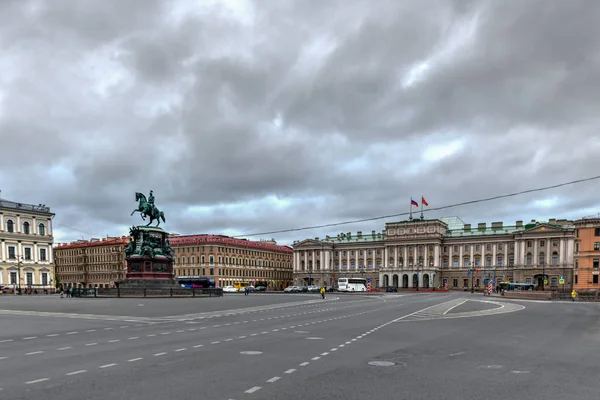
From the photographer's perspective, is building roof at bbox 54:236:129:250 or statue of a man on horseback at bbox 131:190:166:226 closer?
statue of a man on horseback at bbox 131:190:166:226

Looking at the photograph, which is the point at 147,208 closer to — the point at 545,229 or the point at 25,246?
the point at 25,246

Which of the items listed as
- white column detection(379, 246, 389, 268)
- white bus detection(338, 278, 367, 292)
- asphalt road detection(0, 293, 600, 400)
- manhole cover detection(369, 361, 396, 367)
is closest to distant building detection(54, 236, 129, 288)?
white bus detection(338, 278, 367, 292)

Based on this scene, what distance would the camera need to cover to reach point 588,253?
319 ft

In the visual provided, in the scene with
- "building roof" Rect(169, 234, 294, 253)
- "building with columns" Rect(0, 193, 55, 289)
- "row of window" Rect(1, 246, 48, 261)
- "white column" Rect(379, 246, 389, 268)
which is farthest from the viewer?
"white column" Rect(379, 246, 389, 268)

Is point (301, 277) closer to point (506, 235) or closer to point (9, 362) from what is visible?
point (506, 235)

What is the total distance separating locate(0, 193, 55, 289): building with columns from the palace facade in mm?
46174

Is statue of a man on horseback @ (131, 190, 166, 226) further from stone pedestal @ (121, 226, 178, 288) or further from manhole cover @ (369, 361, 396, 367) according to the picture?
manhole cover @ (369, 361, 396, 367)

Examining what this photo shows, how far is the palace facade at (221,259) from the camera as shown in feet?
461

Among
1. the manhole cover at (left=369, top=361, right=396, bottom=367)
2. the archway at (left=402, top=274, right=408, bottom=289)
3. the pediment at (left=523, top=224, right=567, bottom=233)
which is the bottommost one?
the archway at (left=402, top=274, right=408, bottom=289)

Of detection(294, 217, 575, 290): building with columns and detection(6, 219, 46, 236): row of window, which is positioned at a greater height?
detection(6, 219, 46, 236): row of window

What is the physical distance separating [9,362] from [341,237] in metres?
166

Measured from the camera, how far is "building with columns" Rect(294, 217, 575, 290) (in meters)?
133

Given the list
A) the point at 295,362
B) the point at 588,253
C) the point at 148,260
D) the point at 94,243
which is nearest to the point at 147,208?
the point at 148,260

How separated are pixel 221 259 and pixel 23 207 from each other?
57.4 meters
